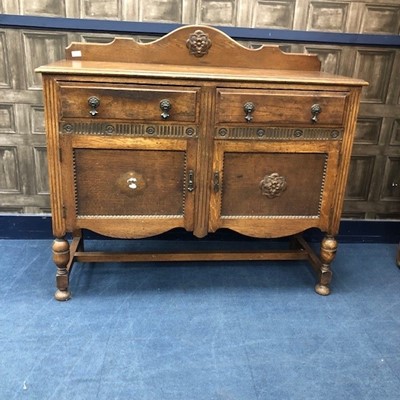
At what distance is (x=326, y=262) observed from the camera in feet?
6.95

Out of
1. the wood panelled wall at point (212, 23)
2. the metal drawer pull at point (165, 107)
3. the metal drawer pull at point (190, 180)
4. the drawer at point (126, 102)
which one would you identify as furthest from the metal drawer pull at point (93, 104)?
the wood panelled wall at point (212, 23)

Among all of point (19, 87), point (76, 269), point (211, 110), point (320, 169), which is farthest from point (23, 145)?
point (320, 169)

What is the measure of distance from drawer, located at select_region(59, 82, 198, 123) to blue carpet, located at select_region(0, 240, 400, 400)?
2.70 feet

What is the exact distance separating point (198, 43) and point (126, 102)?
0.56 m

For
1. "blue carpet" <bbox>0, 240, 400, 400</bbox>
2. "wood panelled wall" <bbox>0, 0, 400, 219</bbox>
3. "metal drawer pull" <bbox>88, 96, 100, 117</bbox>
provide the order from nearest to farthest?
"blue carpet" <bbox>0, 240, 400, 400</bbox> → "metal drawer pull" <bbox>88, 96, 100, 117</bbox> → "wood panelled wall" <bbox>0, 0, 400, 219</bbox>

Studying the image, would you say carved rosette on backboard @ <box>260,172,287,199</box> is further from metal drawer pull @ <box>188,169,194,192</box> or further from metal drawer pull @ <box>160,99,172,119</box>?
metal drawer pull @ <box>160,99,172,119</box>

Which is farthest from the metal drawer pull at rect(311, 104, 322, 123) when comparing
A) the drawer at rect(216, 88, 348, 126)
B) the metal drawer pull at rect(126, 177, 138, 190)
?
the metal drawer pull at rect(126, 177, 138, 190)

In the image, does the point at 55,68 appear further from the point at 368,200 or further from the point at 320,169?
the point at 368,200

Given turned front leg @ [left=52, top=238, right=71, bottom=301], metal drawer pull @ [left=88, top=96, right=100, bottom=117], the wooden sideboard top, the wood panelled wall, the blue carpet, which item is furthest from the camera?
the wood panelled wall

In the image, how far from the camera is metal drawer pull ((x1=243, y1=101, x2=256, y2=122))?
1796 mm

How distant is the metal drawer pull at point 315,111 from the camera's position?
1.84 m

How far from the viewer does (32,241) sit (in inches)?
99.5

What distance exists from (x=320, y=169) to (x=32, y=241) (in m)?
1.60

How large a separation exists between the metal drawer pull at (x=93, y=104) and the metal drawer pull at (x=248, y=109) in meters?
0.57
